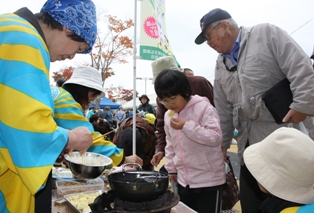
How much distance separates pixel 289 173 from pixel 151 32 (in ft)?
8.15

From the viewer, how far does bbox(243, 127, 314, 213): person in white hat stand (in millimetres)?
1156

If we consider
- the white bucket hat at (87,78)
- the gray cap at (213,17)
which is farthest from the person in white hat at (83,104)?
the gray cap at (213,17)

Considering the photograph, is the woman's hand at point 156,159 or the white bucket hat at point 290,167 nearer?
the white bucket hat at point 290,167

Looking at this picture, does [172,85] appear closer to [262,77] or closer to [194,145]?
[194,145]

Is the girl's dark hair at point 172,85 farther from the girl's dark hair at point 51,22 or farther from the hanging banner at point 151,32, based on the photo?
the hanging banner at point 151,32

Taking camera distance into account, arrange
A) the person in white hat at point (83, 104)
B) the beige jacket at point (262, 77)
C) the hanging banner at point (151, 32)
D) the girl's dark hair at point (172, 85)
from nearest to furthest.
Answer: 1. the beige jacket at point (262, 77)
2. the person in white hat at point (83, 104)
3. the girl's dark hair at point (172, 85)
4. the hanging banner at point (151, 32)

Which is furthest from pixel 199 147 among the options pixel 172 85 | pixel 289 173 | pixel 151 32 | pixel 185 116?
pixel 151 32

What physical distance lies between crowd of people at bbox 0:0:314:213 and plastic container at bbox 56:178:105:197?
0.69ft

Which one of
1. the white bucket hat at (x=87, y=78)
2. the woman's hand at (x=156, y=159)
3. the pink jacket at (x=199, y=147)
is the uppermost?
the white bucket hat at (x=87, y=78)

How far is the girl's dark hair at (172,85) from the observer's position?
195 centimetres

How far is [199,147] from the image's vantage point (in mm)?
1919

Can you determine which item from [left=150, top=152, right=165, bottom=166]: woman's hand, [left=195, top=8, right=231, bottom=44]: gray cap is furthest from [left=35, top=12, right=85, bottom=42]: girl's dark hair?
[left=150, top=152, right=165, bottom=166]: woman's hand

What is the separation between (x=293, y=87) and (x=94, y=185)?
57.2 inches

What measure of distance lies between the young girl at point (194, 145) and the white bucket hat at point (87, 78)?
509 millimetres
